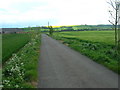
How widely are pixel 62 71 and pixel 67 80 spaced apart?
2.17 m

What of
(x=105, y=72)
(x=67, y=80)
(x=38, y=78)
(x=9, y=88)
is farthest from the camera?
(x=105, y=72)

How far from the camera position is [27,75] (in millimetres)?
10750

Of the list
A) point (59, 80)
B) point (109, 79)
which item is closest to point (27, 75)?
point (59, 80)

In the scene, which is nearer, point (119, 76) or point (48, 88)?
point (48, 88)

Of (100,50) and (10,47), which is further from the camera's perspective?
(10,47)

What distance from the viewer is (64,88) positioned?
8.23m

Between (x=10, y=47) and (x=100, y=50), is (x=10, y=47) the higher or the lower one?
the lower one

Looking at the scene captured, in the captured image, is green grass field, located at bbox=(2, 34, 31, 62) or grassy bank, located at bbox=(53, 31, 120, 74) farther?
green grass field, located at bbox=(2, 34, 31, 62)

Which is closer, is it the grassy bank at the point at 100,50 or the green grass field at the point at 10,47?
the grassy bank at the point at 100,50

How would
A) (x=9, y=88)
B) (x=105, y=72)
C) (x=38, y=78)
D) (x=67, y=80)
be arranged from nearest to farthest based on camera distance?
1. (x=9, y=88)
2. (x=67, y=80)
3. (x=38, y=78)
4. (x=105, y=72)

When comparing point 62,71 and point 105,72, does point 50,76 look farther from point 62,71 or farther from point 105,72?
point 105,72

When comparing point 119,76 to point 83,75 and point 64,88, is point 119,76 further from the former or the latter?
point 64,88

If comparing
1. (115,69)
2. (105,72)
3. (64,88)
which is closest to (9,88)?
(64,88)

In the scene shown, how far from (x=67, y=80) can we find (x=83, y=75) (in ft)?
4.46
